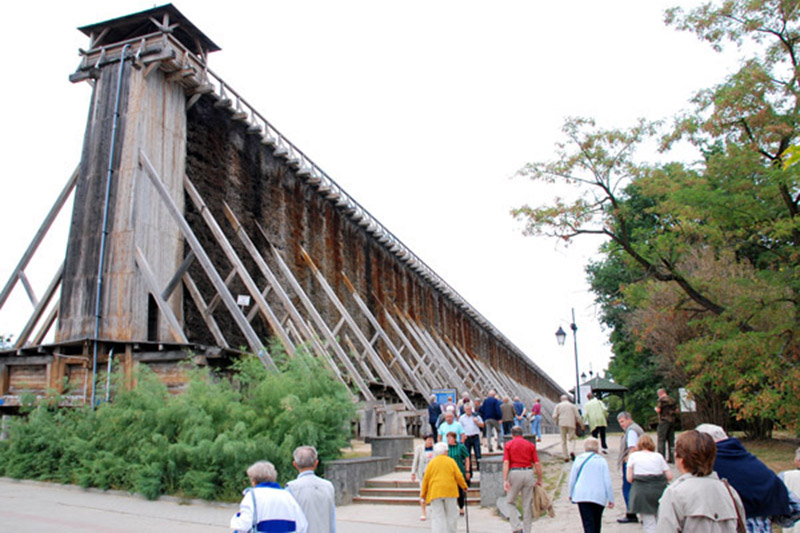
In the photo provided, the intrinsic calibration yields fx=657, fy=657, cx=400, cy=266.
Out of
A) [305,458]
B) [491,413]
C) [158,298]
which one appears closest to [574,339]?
[491,413]

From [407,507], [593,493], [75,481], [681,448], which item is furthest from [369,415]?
[681,448]

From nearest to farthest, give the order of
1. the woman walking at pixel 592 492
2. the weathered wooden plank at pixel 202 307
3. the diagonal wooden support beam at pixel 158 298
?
the woman walking at pixel 592 492 → the diagonal wooden support beam at pixel 158 298 → the weathered wooden plank at pixel 202 307

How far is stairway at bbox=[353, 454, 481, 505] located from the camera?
11641 mm

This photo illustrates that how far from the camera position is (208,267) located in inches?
591

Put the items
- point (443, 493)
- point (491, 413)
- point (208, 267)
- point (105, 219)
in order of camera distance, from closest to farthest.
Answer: point (443, 493) → point (208, 267) → point (491, 413) → point (105, 219)

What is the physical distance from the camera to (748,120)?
13773 millimetres

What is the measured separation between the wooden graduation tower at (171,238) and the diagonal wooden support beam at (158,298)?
0.13ft

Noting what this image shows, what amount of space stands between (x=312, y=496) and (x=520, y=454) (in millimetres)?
4220

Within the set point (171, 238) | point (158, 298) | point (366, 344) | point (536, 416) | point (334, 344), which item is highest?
point (171, 238)

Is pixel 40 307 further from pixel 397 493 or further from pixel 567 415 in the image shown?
pixel 567 415

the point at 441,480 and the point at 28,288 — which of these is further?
the point at 28,288

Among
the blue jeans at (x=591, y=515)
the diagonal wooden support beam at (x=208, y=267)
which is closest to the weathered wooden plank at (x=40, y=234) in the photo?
the diagonal wooden support beam at (x=208, y=267)

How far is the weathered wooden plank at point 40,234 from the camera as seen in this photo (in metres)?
16.7

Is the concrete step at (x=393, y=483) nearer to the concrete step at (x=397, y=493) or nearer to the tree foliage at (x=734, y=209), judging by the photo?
the concrete step at (x=397, y=493)
